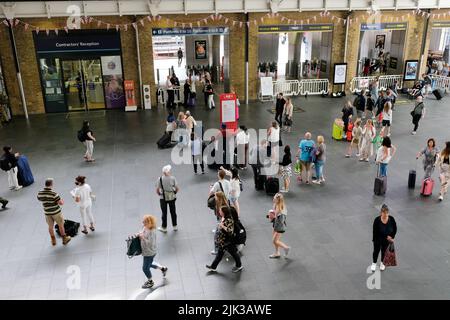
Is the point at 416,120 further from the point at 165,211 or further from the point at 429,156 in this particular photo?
the point at 165,211

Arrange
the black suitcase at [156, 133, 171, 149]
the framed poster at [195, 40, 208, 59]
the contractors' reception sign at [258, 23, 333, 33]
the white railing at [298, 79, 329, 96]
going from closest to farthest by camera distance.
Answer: the black suitcase at [156, 133, 171, 149]
the contractors' reception sign at [258, 23, 333, 33]
the white railing at [298, 79, 329, 96]
the framed poster at [195, 40, 208, 59]

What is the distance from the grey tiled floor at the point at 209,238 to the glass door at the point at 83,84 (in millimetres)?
5282

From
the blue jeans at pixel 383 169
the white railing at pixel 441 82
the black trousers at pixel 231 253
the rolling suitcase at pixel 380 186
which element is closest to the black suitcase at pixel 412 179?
the blue jeans at pixel 383 169

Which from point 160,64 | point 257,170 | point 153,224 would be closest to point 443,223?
point 257,170

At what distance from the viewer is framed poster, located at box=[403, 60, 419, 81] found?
22.5m

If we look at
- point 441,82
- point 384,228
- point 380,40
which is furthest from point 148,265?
point 380,40

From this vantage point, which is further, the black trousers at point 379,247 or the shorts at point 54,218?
the shorts at point 54,218

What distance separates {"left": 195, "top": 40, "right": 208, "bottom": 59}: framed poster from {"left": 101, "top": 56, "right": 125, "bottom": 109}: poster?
8827 millimetres

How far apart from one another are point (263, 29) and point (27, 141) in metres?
11.3

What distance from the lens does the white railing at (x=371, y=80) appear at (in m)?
22.4

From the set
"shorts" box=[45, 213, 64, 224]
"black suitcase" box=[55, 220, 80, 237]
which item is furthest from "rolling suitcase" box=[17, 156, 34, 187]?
"shorts" box=[45, 213, 64, 224]

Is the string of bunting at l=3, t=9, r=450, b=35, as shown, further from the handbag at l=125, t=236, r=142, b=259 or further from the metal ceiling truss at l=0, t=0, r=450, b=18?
the handbag at l=125, t=236, r=142, b=259

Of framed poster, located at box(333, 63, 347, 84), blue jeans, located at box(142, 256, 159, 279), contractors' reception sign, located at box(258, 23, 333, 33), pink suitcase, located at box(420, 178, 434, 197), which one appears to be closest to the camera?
blue jeans, located at box(142, 256, 159, 279)

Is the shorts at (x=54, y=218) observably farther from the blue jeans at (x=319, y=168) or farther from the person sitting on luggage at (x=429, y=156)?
the person sitting on luggage at (x=429, y=156)
